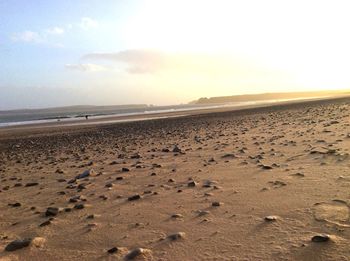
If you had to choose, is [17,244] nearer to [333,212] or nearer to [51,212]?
[51,212]

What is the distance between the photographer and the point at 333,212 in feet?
14.9

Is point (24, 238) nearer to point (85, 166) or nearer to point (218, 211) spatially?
point (218, 211)

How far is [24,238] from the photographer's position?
4680 millimetres

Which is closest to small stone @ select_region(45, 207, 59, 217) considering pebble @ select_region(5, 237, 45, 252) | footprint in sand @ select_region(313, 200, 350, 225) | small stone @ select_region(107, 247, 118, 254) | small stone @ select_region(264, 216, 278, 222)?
pebble @ select_region(5, 237, 45, 252)

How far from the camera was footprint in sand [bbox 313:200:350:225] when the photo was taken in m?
4.32

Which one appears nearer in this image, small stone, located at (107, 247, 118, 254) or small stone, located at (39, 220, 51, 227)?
small stone, located at (107, 247, 118, 254)

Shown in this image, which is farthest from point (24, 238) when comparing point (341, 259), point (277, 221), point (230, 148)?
point (230, 148)

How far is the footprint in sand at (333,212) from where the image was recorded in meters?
4.32

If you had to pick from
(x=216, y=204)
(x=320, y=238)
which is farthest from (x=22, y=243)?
(x=320, y=238)

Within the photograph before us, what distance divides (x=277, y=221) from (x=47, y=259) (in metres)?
2.75

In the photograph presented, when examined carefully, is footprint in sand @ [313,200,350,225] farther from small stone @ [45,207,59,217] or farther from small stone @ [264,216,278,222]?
small stone @ [45,207,59,217]

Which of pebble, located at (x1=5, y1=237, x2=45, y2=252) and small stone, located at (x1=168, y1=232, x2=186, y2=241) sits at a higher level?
small stone, located at (x1=168, y1=232, x2=186, y2=241)

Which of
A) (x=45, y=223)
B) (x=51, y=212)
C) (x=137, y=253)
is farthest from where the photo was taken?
(x=51, y=212)

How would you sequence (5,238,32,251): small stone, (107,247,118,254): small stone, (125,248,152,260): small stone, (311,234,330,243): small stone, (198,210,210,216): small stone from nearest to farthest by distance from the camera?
1. (311,234,330,243): small stone
2. (125,248,152,260): small stone
3. (107,247,118,254): small stone
4. (5,238,32,251): small stone
5. (198,210,210,216): small stone
